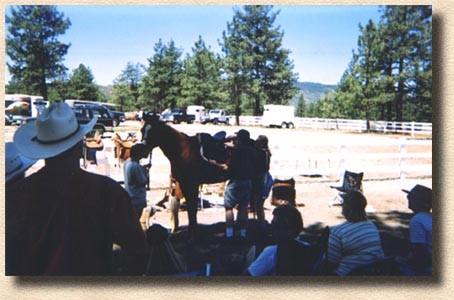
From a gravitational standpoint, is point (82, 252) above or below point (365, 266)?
above

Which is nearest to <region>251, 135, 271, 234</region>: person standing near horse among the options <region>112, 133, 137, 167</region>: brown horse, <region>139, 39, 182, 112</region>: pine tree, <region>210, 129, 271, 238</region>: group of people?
<region>210, 129, 271, 238</region>: group of people

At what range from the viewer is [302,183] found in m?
7.38

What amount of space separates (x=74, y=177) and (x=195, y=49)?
7.14 feet

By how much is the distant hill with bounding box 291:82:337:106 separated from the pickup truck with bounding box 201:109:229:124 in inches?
34.0

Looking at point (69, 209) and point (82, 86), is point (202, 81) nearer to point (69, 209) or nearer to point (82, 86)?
point (82, 86)

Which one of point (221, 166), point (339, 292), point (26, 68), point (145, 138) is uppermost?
point (26, 68)

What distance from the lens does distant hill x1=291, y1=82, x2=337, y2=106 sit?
438 cm

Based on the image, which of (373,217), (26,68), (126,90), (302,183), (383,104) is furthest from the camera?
(302,183)

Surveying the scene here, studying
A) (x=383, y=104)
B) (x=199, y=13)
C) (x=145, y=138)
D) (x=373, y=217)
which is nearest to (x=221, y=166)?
(x=145, y=138)

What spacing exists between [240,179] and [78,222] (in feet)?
7.19

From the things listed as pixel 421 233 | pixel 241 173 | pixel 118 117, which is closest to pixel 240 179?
pixel 241 173

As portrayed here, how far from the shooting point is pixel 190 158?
451cm

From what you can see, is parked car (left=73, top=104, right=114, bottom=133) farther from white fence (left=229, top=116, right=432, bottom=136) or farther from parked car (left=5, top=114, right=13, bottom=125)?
white fence (left=229, top=116, right=432, bottom=136)

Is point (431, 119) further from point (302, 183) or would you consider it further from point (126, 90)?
point (302, 183)
